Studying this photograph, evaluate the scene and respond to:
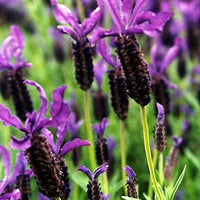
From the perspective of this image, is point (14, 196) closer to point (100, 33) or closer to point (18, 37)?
point (100, 33)

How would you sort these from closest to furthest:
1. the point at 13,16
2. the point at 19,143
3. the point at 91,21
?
the point at 19,143, the point at 91,21, the point at 13,16

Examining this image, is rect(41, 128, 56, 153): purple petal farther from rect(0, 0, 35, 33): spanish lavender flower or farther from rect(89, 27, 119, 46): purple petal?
rect(0, 0, 35, 33): spanish lavender flower

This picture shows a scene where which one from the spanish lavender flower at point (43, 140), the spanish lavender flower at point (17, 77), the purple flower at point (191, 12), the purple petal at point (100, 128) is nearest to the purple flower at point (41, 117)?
the spanish lavender flower at point (43, 140)

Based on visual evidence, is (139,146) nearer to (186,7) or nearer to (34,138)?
(186,7)

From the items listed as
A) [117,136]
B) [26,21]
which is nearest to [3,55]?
[117,136]

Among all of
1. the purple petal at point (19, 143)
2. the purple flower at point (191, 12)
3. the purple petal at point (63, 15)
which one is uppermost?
the purple flower at point (191, 12)

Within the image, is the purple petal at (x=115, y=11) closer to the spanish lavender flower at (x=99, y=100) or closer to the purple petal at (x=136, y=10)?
the purple petal at (x=136, y=10)

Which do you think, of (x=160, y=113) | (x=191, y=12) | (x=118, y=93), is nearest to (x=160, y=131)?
(x=160, y=113)
